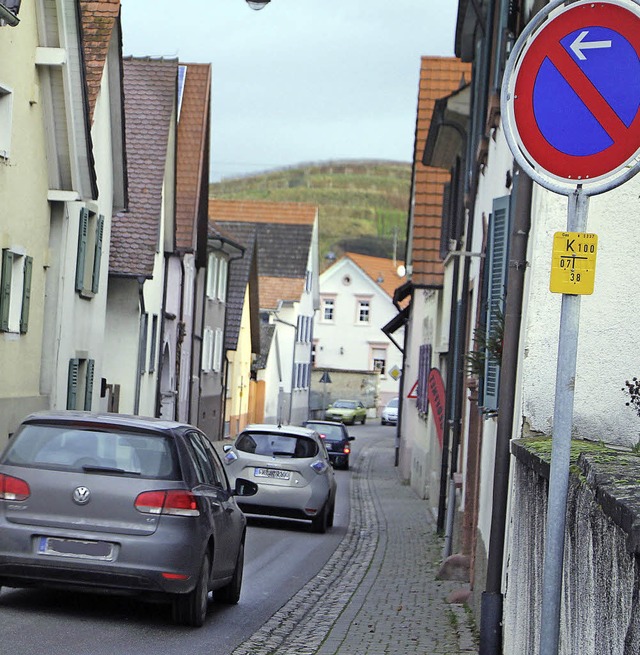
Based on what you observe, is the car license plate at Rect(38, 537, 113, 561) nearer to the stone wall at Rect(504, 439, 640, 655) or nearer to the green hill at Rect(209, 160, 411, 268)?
the stone wall at Rect(504, 439, 640, 655)

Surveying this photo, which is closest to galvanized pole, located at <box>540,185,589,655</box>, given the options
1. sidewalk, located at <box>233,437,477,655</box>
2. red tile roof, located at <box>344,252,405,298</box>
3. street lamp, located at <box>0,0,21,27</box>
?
sidewalk, located at <box>233,437,477,655</box>

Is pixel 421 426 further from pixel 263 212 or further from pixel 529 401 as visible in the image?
pixel 263 212

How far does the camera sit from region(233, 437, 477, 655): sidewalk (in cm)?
970

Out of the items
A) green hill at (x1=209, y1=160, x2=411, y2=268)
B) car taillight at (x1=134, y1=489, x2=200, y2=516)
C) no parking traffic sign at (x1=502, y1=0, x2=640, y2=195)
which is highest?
green hill at (x1=209, y1=160, x2=411, y2=268)

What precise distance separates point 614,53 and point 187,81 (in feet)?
119

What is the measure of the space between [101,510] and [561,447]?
6.08 m

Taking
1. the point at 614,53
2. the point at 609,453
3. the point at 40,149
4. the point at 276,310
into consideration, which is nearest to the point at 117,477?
the point at 609,453

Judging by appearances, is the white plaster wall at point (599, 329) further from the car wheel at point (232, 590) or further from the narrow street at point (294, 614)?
the car wheel at point (232, 590)

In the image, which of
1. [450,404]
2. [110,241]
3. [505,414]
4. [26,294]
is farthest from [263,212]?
[505,414]

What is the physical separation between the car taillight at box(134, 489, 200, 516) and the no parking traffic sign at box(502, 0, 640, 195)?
5.97m

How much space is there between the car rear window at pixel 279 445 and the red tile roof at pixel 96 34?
652 centimetres

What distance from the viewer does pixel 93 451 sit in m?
9.92

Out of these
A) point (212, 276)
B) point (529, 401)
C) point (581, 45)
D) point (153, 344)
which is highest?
point (212, 276)

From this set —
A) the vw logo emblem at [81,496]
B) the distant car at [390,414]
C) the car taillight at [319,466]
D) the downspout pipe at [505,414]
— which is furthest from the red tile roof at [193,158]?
the distant car at [390,414]
